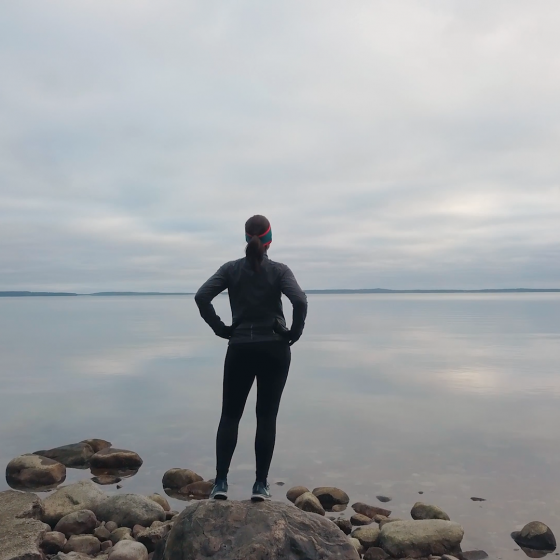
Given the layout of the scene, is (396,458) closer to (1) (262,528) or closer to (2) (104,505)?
(2) (104,505)

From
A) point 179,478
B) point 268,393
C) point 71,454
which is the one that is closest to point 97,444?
point 71,454

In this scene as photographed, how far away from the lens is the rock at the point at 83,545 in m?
7.79

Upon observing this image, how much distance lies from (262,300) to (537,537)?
564cm

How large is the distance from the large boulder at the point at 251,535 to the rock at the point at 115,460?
654 cm

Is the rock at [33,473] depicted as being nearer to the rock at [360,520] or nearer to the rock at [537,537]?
the rock at [360,520]

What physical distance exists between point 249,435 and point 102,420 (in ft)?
15.8

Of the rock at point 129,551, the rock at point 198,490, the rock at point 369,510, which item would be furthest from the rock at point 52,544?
the rock at point 369,510

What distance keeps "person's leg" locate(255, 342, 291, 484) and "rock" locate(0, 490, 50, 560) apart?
2845 millimetres

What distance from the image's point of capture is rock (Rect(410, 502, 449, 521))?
9.60 meters

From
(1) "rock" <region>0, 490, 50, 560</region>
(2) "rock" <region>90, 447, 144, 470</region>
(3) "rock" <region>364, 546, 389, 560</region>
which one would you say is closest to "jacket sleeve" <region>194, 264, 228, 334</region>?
(1) "rock" <region>0, 490, 50, 560</region>

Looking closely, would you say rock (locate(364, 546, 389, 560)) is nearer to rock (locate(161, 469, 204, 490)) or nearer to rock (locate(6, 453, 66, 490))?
rock (locate(161, 469, 204, 490))

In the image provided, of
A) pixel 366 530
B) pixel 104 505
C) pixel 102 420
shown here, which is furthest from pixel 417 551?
pixel 102 420

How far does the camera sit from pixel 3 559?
22.3 ft

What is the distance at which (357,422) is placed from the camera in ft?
55.9
